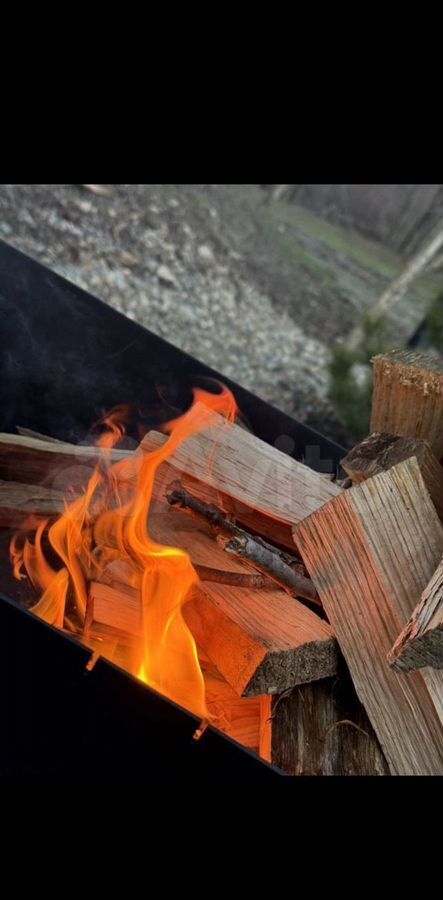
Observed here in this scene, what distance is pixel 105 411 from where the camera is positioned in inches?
93.4

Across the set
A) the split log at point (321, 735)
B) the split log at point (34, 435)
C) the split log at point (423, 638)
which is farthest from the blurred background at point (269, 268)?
the split log at point (423, 638)

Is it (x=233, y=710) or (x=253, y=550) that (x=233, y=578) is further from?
(x=233, y=710)

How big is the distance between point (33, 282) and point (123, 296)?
106 inches

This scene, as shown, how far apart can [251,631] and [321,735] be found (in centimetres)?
24

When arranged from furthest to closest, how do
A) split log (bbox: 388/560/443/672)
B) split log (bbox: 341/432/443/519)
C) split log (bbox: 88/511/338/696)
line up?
split log (bbox: 341/432/443/519), split log (bbox: 88/511/338/696), split log (bbox: 388/560/443/672)

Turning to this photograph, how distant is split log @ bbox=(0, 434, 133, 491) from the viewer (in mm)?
2043

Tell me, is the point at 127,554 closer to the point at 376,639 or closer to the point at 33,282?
the point at 376,639

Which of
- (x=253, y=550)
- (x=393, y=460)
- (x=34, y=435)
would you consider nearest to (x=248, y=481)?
(x=253, y=550)

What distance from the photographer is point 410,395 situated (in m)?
2.01

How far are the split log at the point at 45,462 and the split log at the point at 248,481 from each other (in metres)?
0.25

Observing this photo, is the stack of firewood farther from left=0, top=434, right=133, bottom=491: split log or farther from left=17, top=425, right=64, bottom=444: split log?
left=17, top=425, right=64, bottom=444: split log

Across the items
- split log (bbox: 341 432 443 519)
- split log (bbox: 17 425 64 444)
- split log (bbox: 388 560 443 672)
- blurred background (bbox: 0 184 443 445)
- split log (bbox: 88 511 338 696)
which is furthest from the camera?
blurred background (bbox: 0 184 443 445)

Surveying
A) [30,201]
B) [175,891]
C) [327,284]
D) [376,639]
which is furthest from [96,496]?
[327,284]

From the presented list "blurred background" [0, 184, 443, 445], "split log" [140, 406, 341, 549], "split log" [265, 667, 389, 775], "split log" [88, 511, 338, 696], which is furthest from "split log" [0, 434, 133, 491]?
"blurred background" [0, 184, 443, 445]
